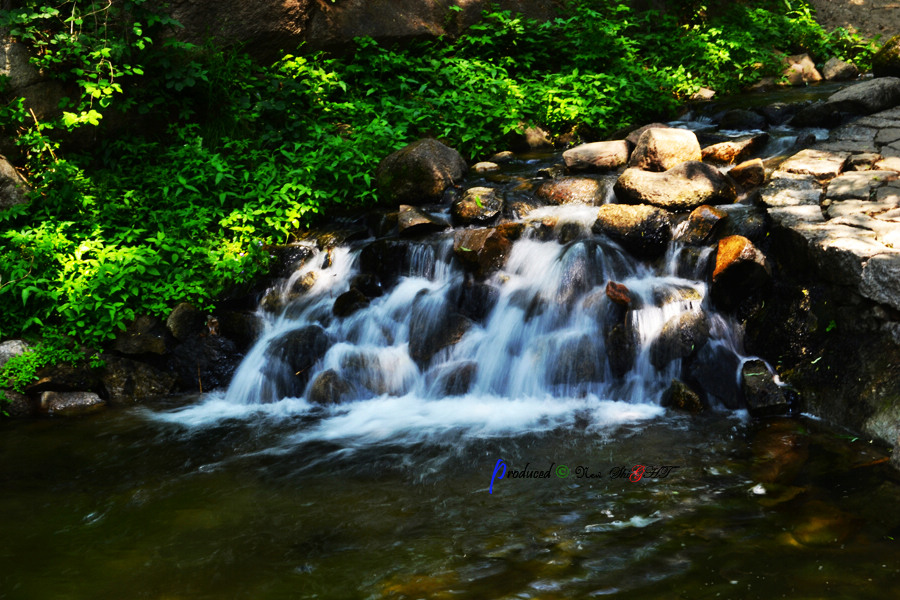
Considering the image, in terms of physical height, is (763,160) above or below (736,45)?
below

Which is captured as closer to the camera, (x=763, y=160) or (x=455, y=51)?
(x=763, y=160)

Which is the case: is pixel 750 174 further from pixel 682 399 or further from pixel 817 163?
pixel 682 399

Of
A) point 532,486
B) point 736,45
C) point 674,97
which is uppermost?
point 736,45

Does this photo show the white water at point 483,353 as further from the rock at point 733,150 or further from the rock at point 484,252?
the rock at point 733,150

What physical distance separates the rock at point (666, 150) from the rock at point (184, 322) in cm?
506

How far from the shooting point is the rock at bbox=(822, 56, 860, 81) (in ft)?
39.2

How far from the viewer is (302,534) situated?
12.9 ft

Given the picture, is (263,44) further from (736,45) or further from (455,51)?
(736,45)

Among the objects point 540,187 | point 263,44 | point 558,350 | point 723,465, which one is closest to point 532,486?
point 723,465

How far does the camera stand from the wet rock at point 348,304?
22.8 feet

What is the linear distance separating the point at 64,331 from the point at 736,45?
11.1 metres

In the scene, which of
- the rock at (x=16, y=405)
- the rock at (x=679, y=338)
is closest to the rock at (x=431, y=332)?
the rock at (x=679, y=338)

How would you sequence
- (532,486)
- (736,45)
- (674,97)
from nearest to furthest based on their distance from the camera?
(532,486)
(674,97)
(736,45)

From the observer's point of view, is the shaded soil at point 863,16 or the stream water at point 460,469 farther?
the shaded soil at point 863,16
